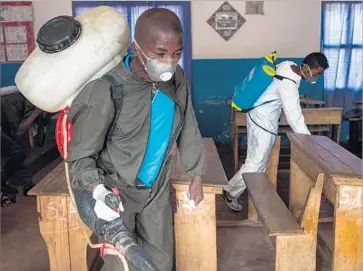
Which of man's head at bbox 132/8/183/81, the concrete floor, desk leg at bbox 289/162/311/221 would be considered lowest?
the concrete floor

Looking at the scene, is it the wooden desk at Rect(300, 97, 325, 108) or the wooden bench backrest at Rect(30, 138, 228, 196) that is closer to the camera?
the wooden bench backrest at Rect(30, 138, 228, 196)

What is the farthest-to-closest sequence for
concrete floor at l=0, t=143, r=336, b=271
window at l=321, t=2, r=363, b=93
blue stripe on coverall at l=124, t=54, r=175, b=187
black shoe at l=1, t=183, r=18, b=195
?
window at l=321, t=2, r=363, b=93 → black shoe at l=1, t=183, r=18, b=195 → concrete floor at l=0, t=143, r=336, b=271 → blue stripe on coverall at l=124, t=54, r=175, b=187

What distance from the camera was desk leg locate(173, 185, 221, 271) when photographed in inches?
96.3

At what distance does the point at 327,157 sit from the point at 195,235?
0.91 metres

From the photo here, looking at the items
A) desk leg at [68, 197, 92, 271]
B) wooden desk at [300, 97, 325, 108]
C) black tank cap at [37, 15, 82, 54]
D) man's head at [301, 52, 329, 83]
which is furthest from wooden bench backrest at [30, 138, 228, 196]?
wooden desk at [300, 97, 325, 108]

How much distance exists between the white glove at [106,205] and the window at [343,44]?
601 centimetres

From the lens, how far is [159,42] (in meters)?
1.69

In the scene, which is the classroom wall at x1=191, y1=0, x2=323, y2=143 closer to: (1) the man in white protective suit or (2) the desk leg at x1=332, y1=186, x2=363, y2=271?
(1) the man in white protective suit

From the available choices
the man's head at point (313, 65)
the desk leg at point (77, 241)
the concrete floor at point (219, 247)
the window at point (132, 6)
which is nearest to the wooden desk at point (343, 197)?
the concrete floor at point (219, 247)

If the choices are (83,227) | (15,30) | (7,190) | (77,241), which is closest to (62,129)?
(83,227)

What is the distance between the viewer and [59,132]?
1892 mm

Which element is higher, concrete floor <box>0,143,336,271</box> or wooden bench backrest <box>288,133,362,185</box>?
wooden bench backrest <box>288,133,362,185</box>

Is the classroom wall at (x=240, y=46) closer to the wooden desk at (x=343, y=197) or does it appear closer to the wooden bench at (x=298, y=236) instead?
the wooden desk at (x=343, y=197)

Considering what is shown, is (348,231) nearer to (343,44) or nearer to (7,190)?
(7,190)
